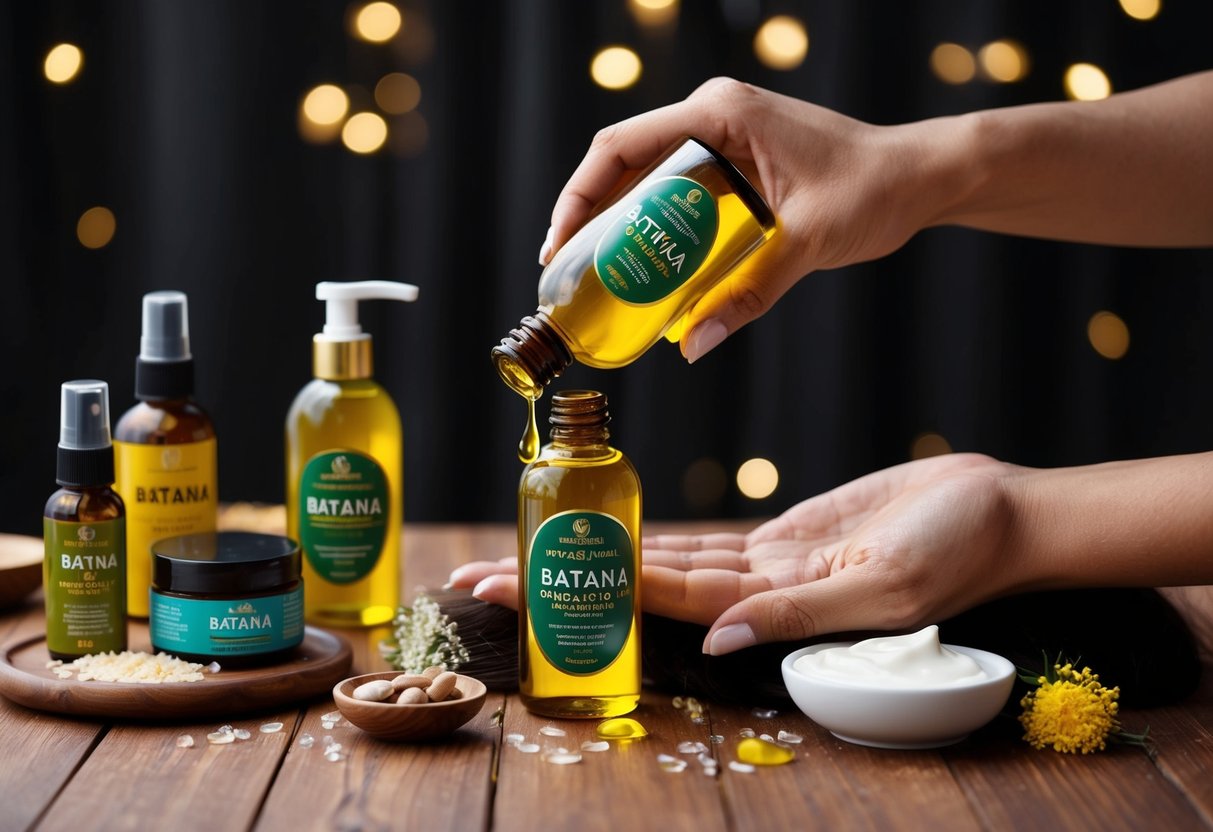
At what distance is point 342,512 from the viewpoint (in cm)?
126

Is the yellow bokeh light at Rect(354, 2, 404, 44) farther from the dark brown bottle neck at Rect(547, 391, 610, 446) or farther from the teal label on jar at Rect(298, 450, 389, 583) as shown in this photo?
the dark brown bottle neck at Rect(547, 391, 610, 446)

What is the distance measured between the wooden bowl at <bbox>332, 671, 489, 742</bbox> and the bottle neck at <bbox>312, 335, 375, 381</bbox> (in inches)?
15.7

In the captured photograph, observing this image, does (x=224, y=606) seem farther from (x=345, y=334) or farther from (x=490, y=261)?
→ (x=490, y=261)

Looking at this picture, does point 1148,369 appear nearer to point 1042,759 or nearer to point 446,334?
point 446,334

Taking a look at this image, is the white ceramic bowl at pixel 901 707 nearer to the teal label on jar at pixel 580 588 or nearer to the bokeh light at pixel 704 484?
the teal label on jar at pixel 580 588

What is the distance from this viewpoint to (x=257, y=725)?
1009 millimetres

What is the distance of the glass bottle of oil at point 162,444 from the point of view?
1.23 metres

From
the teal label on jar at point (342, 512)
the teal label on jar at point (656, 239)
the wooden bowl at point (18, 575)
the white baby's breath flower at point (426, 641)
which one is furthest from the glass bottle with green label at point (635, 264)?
the wooden bowl at point (18, 575)

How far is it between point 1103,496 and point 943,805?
335mm

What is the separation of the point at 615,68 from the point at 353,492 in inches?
36.2

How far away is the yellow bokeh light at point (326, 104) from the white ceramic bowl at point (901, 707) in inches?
49.2

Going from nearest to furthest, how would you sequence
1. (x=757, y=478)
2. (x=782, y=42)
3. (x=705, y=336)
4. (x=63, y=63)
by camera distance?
(x=705, y=336) → (x=63, y=63) → (x=782, y=42) → (x=757, y=478)

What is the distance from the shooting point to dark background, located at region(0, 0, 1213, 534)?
190cm

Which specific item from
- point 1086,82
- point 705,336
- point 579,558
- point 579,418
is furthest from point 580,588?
point 1086,82
